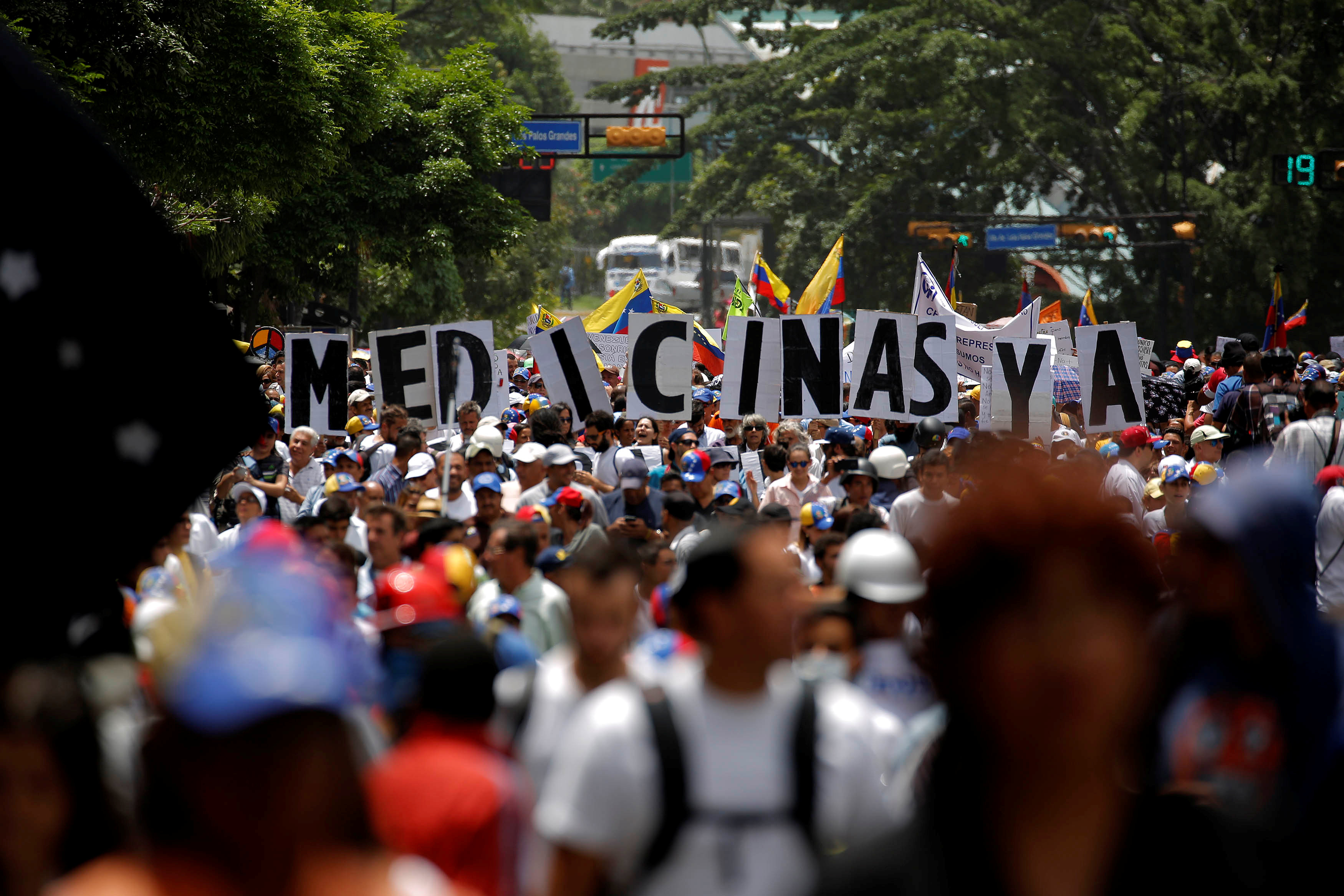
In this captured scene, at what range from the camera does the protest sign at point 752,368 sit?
11.4 m

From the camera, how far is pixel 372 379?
Answer: 11.0 metres

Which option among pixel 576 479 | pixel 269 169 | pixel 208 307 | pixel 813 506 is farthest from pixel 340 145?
pixel 208 307

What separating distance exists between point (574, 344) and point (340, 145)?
16.2 metres

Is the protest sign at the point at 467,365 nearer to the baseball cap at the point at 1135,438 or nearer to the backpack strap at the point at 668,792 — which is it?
the baseball cap at the point at 1135,438

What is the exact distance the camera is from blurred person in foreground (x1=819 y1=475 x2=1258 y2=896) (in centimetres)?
179

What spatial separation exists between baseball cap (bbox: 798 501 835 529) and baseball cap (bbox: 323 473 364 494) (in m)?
2.47

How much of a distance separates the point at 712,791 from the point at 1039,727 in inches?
42.2

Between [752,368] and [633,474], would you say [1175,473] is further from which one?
[752,368]

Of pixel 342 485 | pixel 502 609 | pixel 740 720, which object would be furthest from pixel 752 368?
pixel 740 720

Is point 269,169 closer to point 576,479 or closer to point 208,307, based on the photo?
point 576,479

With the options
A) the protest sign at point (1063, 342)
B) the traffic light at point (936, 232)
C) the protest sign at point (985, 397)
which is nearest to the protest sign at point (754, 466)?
the protest sign at point (985, 397)

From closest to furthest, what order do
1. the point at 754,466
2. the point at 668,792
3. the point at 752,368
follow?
1. the point at 668,792
2. the point at 754,466
3. the point at 752,368

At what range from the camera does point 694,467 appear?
8.77 m

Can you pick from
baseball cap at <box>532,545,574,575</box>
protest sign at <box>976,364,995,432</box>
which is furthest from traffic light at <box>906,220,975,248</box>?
baseball cap at <box>532,545,574,575</box>
